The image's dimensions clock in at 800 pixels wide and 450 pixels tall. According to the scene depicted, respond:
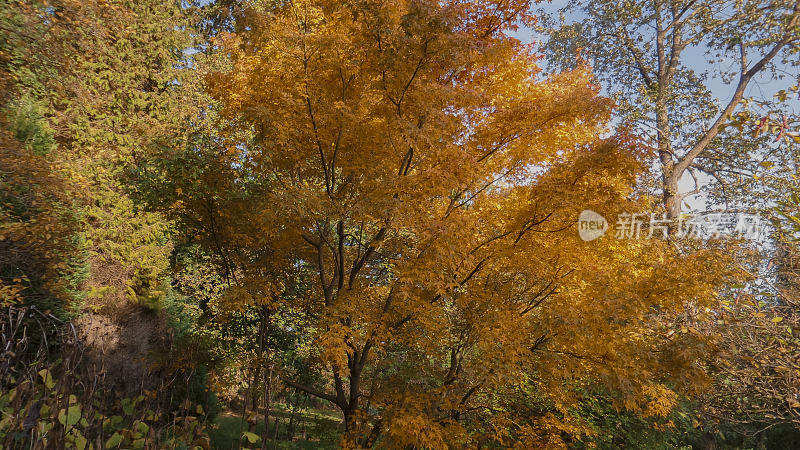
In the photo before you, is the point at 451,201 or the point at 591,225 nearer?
the point at 591,225

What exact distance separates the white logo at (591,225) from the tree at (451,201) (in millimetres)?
138

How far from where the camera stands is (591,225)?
18.4 feet

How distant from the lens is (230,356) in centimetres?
816

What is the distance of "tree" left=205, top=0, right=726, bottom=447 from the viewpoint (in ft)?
16.8

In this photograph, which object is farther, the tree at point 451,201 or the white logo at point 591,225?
the white logo at point 591,225

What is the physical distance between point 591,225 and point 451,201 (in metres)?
2.00

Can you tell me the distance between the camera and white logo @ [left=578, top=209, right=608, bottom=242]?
5.48m

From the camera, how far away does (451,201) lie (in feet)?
21.0

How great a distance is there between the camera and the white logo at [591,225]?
5479mm

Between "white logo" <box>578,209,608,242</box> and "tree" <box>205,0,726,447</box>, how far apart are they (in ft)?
0.45

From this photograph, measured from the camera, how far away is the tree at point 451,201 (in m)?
5.12

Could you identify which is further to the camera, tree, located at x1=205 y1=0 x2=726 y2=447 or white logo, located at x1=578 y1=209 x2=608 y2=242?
white logo, located at x1=578 y1=209 x2=608 y2=242

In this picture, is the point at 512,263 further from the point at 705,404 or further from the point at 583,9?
the point at 583,9

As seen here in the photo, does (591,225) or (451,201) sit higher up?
(451,201)
